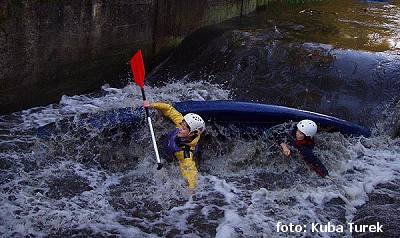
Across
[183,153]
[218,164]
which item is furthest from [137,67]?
[218,164]

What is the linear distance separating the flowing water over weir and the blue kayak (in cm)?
9

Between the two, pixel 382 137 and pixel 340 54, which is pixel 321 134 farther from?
pixel 340 54

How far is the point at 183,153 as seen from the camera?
4422 millimetres

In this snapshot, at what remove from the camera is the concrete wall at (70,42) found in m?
5.04

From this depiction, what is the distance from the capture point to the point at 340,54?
6.99 m

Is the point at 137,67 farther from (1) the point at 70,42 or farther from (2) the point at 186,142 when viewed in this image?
(1) the point at 70,42

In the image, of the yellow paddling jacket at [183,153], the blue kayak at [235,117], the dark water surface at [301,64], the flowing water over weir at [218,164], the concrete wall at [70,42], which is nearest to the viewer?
the flowing water over weir at [218,164]

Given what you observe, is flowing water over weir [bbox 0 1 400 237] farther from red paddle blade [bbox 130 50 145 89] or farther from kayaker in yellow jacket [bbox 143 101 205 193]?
red paddle blade [bbox 130 50 145 89]

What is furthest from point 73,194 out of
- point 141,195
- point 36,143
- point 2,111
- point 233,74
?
point 233,74

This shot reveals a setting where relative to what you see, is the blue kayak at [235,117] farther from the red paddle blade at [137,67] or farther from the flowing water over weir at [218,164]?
the red paddle blade at [137,67]

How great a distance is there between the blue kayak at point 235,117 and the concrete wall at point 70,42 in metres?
0.83

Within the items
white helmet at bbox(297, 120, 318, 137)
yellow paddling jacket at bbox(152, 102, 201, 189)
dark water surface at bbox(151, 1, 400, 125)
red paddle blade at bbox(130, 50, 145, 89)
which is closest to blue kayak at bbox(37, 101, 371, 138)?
yellow paddling jacket at bbox(152, 102, 201, 189)

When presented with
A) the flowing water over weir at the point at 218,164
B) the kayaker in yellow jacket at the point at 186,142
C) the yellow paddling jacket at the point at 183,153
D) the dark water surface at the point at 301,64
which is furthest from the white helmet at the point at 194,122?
the dark water surface at the point at 301,64

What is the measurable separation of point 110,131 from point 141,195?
98cm
